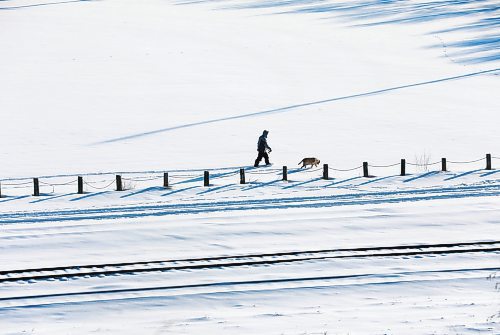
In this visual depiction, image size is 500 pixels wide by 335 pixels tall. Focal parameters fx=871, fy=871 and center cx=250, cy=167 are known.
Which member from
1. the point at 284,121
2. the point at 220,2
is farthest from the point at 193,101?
the point at 220,2

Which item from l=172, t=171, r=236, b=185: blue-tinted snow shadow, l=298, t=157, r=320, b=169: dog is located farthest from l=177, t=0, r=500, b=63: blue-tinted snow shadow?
l=172, t=171, r=236, b=185: blue-tinted snow shadow

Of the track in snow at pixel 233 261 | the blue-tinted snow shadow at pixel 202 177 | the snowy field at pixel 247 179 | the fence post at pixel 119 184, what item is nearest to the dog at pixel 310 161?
the snowy field at pixel 247 179

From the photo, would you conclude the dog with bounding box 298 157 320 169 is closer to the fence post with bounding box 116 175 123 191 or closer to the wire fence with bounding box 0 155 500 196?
the wire fence with bounding box 0 155 500 196

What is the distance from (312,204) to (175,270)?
5971 mm

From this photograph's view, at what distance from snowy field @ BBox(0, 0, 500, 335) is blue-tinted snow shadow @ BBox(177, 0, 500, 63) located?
571 millimetres

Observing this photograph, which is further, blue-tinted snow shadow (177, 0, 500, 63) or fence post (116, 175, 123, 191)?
blue-tinted snow shadow (177, 0, 500, 63)

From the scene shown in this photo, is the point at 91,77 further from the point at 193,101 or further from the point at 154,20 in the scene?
the point at 154,20

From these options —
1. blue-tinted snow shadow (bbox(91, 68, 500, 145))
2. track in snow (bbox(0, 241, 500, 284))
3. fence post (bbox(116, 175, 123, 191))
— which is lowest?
track in snow (bbox(0, 241, 500, 284))

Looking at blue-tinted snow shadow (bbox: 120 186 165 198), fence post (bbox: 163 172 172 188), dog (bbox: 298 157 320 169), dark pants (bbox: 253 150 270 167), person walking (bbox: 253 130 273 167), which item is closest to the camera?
blue-tinted snow shadow (bbox: 120 186 165 198)

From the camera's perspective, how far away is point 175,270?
1477cm

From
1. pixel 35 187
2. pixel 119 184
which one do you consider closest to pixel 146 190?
pixel 119 184

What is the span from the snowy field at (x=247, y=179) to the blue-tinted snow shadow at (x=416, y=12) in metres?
0.57

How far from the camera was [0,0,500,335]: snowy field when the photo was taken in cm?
1303

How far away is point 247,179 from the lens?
23.5 metres
